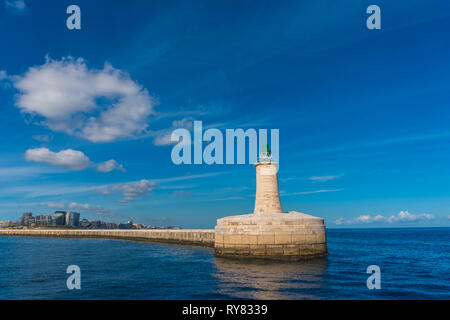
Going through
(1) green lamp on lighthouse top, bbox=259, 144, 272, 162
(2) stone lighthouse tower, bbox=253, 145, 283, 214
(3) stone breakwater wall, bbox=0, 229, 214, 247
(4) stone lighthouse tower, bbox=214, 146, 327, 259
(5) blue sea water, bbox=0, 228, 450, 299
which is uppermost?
(1) green lamp on lighthouse top, bbox=259, 144, 272, 162

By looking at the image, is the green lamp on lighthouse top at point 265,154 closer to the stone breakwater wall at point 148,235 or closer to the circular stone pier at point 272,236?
the circular stone pier at point 272,236

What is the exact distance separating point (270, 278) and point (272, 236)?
8.29 m

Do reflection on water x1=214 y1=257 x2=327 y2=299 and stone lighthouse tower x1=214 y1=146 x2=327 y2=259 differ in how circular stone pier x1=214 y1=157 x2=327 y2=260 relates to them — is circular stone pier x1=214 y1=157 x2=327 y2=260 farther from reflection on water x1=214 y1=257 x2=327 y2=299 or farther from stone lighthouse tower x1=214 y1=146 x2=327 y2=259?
reflection on water x1=214 y1=257 x2=327 y2=299

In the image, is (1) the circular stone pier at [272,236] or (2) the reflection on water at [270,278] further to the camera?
(1) the circular stone pier at [272,236]

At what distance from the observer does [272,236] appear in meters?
30.2

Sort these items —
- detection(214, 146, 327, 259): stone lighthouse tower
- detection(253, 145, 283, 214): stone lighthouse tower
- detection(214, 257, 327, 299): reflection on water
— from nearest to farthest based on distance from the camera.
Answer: detection(214, 257, 327, 299): reflection on water < detection(214, 146, 327, 259): stone lighthouse tower < detection(253, 145, 283, 214): stone lighthouse tower

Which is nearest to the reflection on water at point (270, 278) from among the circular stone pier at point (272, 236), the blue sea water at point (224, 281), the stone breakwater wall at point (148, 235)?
the blue sea water at point (224, 281)

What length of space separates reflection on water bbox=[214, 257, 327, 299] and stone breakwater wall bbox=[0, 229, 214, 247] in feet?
67.1

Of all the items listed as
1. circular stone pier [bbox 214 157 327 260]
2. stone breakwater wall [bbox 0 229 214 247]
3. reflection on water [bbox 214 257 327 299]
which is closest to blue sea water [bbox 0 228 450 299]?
reflection on water [bbox 214 257 327 299]

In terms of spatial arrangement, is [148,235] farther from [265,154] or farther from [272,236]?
[272,236]

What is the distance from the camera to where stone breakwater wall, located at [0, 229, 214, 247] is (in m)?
51.3

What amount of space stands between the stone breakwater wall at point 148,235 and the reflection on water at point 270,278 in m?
20.5

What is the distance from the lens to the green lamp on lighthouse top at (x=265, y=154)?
126 ft
